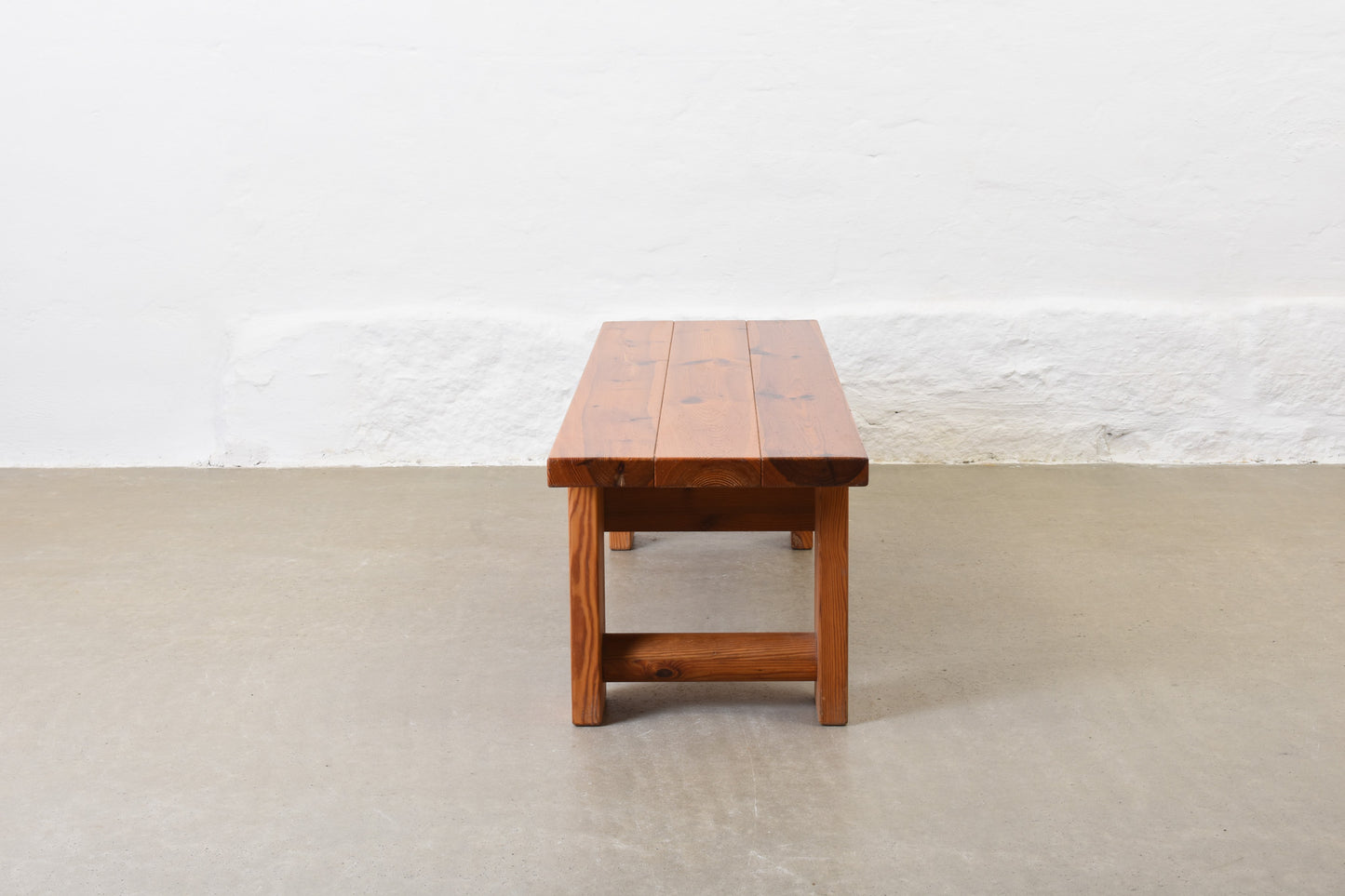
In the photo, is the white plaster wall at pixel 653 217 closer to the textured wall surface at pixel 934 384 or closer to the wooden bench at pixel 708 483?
the textured wall surface at pixel 934 384

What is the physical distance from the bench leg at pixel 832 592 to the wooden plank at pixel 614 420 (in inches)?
14.1

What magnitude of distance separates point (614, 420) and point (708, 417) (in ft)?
0.61

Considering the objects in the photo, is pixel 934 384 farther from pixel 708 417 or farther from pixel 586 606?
pixel 586 606

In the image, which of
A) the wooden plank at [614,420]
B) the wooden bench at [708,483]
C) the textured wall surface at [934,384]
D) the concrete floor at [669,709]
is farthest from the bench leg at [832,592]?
the textured wall surface at [934,384]

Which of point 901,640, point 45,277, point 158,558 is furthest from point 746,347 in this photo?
point 45,277

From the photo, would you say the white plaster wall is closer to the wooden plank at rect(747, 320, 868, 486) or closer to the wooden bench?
the wooden plank at rect(747, 320, 868, 486)

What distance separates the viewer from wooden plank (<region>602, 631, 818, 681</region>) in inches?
91.7

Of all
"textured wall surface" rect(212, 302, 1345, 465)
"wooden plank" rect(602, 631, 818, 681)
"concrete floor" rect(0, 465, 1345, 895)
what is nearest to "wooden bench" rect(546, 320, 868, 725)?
"wooden plank" rect(602, 631, 818, 681)

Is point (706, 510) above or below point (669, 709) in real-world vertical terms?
above

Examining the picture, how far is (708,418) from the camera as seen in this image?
93.5 inches

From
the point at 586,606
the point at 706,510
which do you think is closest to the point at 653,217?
the point at 706,510

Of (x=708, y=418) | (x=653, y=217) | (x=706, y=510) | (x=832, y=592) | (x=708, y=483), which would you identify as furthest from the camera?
(x=653, y=217)

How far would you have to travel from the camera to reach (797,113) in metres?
3.98

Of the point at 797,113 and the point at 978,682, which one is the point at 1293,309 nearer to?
the point at 797,113
